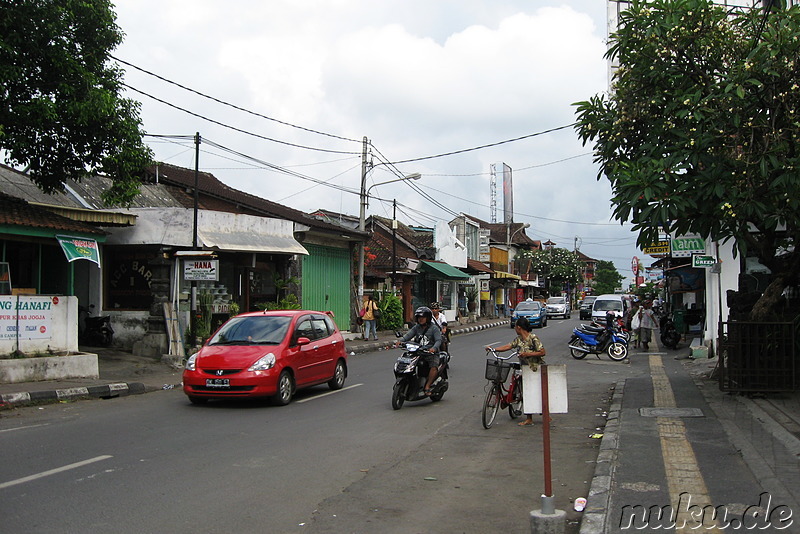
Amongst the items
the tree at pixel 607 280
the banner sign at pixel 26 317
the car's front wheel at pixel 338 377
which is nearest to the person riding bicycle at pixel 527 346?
the car's front wheel at pixel 338 377

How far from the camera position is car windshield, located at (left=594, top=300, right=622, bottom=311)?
1535 inches

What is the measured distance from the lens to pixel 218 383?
11555mm

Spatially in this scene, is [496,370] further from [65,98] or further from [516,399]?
[65,98]

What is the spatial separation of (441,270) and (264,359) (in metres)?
26.9

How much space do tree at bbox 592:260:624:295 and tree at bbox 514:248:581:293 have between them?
3254 centimetres

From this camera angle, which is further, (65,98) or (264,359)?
(65,98)

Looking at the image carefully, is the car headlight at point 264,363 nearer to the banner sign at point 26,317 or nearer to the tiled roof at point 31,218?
the banner sign at point 26,317

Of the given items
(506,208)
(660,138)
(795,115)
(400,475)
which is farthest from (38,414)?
(506,208)

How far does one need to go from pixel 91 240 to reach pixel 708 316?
17678 millimetres

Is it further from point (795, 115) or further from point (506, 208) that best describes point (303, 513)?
point (506, 208)

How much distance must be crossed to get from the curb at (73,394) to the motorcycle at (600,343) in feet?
43.5

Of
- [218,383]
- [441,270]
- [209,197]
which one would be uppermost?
[209,197]
